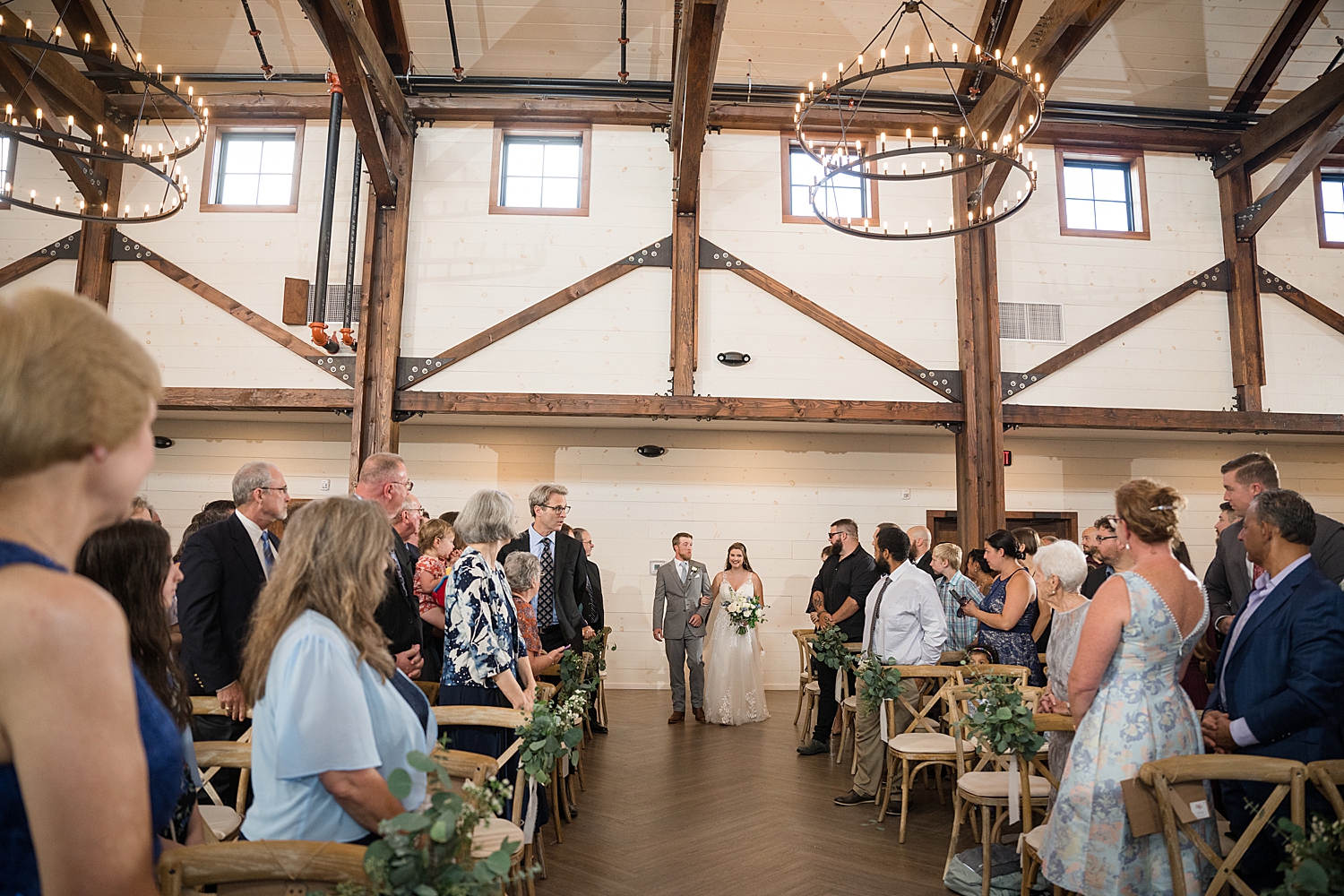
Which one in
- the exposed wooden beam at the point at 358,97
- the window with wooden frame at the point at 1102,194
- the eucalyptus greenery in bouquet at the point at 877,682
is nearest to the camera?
the eucalyptus greenery in bouquet at the point at 877,682

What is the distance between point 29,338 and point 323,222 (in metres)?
8.20

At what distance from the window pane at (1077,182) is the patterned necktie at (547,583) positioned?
7.53 meters

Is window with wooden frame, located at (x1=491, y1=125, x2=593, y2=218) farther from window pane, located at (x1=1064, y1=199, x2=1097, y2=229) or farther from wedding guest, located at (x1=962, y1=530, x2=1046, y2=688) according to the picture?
wedding guest, located at (x1=962, y1=530, x2=1046, y2=688)

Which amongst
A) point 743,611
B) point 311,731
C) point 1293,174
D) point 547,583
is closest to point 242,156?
point 547,583

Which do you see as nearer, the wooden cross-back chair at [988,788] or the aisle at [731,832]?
the wooden cross-back chair at [988,788]

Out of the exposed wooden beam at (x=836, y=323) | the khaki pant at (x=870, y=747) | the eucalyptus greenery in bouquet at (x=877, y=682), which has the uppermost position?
the exposed wooden beam at (x=836, y=323)

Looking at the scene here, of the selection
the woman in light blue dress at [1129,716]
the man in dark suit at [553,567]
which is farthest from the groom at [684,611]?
the woman in light blue dress at [1129,716]

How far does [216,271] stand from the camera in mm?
9070

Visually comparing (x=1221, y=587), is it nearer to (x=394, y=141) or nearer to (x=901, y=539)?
(x=901, y=539)

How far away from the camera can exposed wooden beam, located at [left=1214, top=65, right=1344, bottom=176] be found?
846cm

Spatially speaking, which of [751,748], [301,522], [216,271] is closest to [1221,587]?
[751,748]

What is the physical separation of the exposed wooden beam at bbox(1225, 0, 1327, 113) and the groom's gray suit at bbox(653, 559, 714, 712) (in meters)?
7.99

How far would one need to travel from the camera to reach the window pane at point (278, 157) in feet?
31.0

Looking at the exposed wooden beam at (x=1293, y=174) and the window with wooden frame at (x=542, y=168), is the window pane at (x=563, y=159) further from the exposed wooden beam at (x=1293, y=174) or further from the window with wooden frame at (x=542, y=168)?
the exposed wooden beam at (x=1293, y=174)
